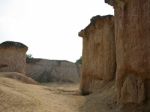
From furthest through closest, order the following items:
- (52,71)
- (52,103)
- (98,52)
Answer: (52,71) → (98,52) → (52,103)

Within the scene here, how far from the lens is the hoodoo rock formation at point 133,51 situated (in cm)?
766

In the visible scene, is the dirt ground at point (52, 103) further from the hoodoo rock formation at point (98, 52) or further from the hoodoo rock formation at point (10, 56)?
the hoodoo rock formation at point (10, 56)

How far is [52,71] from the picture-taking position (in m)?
25.3

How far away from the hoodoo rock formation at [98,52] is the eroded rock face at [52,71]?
11.8 meters

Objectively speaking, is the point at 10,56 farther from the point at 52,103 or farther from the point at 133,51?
the point at 133,51

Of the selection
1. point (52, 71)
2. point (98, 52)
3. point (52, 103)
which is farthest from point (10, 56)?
point (52, 103)

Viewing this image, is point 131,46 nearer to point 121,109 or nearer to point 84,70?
point 121,109

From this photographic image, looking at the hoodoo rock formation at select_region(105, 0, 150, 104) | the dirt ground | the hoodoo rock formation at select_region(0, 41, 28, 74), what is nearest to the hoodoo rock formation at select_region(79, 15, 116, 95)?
the dirt ground

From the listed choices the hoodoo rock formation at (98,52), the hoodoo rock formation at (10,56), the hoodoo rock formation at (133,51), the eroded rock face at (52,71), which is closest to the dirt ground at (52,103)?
the hoodoo rock formation at (133,51)

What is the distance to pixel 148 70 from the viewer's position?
7566 mm

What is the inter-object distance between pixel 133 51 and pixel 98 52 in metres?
4.09

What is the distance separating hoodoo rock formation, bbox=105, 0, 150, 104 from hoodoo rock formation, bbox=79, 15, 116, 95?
2.63m

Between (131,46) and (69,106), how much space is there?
2.61 metres

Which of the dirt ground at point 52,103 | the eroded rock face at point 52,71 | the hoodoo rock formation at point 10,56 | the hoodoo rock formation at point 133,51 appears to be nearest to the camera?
the hoodoo rock formation at point 133,51
